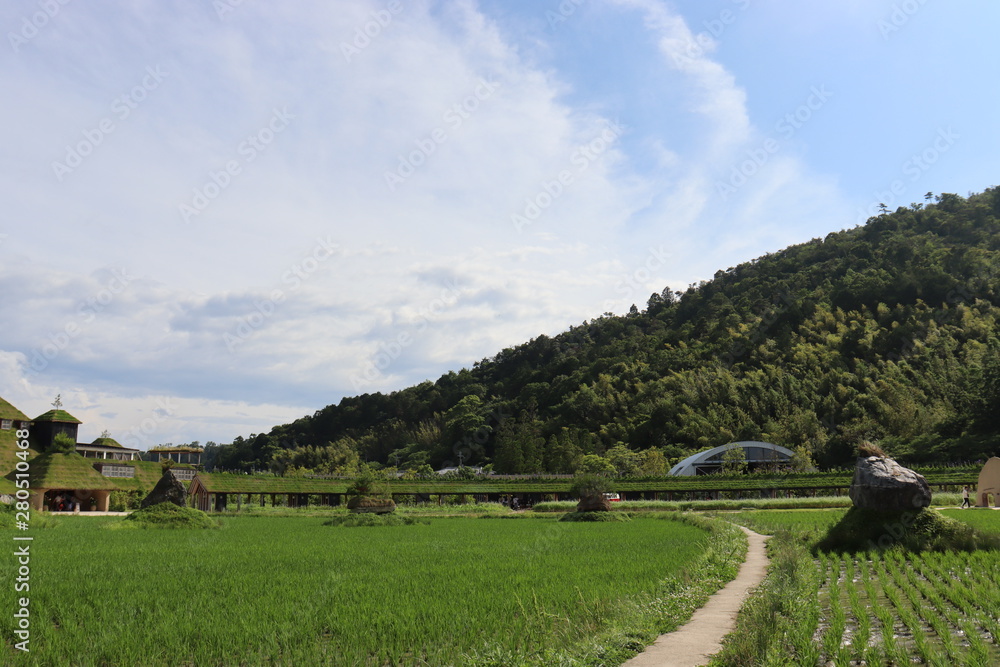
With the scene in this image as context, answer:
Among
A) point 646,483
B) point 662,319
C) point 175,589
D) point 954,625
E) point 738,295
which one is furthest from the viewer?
point 662,319

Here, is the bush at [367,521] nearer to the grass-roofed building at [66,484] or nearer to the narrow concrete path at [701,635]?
the grass-roofed building at [66,484]

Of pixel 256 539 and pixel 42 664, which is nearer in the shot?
pixel 42 664

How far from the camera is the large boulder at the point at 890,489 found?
51.6 ft

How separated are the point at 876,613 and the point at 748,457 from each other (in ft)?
222

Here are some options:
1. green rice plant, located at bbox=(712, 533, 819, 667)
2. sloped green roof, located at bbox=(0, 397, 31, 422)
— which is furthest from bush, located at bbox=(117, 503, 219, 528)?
sloped green roof, located at bbox=(0, 397, 31, 422)

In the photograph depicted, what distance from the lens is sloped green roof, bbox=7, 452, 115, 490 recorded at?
133 feet

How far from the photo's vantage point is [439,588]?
425 inches

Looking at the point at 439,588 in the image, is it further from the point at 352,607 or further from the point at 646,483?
the point at 646,483

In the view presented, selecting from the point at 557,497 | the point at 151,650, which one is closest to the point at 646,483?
the point at 557,497

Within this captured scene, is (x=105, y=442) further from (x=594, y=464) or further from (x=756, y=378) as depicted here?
(x=756, y=378)

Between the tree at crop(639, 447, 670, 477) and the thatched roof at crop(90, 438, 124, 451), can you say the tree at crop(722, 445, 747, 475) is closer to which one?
the tree at crop(639, 447, 670, 477)

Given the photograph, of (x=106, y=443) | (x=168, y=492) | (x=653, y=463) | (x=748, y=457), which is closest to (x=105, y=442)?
(x=106, y=443)

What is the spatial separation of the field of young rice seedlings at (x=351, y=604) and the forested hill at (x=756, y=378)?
5882cm

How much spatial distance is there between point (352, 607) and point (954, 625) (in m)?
7.60
